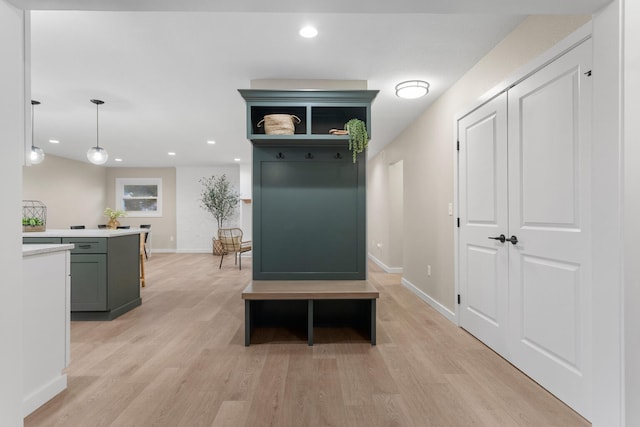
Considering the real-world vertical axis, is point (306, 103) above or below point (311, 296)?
above

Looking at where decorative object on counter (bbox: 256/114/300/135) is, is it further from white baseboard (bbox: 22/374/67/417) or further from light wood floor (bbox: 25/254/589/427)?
white baseboard (bbox: 22/374/67/417)

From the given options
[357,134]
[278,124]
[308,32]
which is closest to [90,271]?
[278,124]

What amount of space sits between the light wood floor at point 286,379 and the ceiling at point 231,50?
76.8 inches

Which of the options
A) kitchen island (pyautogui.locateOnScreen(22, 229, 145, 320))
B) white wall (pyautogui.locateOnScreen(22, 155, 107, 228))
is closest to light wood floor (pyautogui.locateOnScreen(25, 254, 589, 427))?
kitchen island (pyautogui.locateOnScreen(22, 229, 145, 320))

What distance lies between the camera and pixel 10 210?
1.21m

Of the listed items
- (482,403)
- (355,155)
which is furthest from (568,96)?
(482,403)

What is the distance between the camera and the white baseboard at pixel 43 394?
1728mm

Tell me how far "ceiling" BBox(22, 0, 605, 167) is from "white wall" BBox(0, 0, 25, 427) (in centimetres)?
19

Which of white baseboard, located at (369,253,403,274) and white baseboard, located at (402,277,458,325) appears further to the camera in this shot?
white baseboard, located at (369,253,403,274)

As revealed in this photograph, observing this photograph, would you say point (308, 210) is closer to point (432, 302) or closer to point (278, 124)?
point (278, 124)

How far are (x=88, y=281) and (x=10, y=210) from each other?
2.46 m

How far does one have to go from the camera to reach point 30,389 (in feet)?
5.78

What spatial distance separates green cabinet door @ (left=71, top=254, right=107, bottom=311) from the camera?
3.25m

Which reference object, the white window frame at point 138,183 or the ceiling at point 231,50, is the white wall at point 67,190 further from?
the ceiling at point 231,50
